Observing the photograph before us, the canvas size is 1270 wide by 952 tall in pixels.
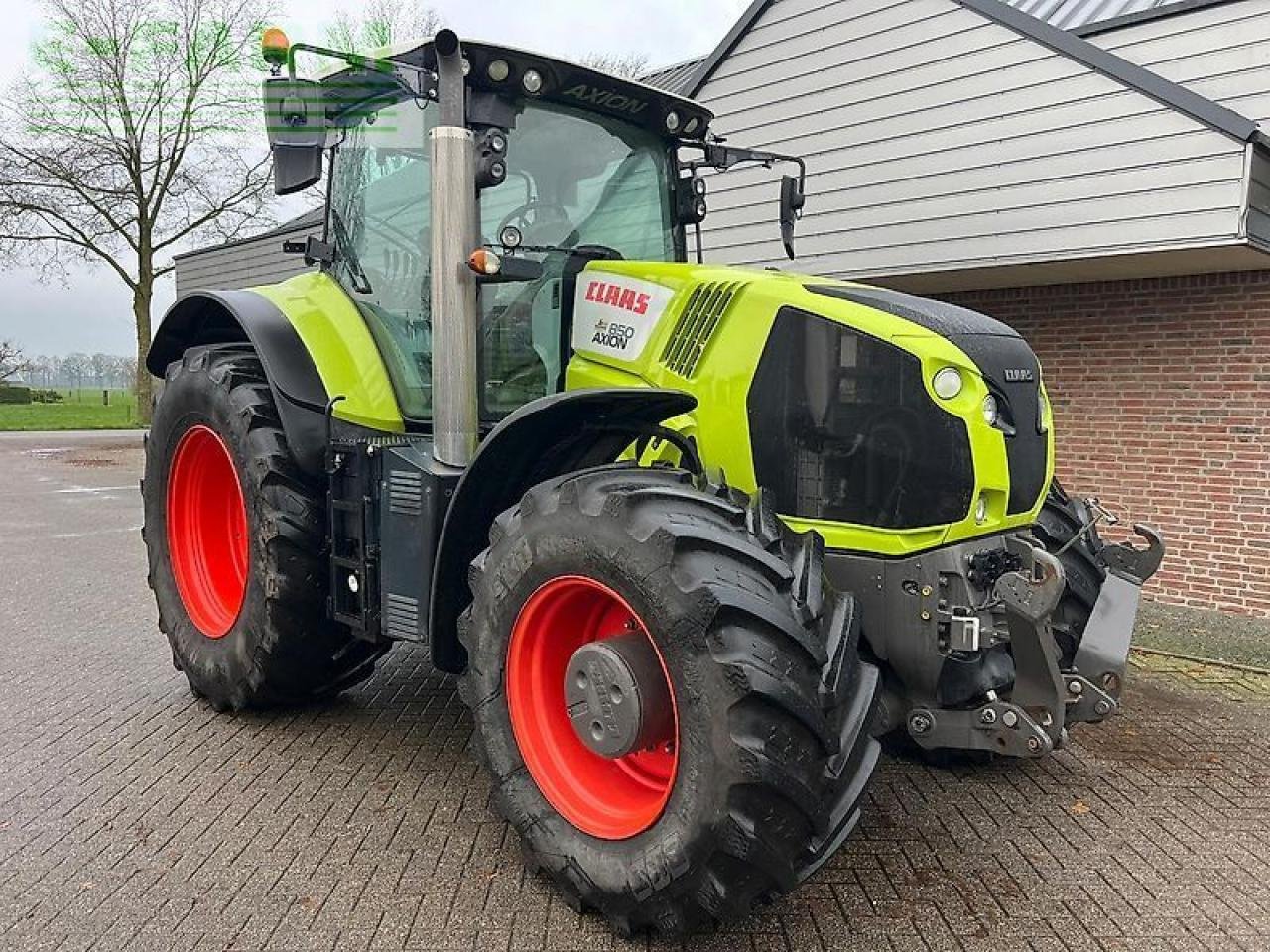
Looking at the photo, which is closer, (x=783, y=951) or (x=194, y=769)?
(x=783, y=951)

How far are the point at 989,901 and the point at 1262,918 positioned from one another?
2.50 feet

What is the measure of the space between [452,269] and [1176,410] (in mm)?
5454

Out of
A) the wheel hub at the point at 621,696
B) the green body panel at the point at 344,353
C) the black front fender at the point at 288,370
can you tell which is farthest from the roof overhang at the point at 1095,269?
the wheel hub at the point at 621,696

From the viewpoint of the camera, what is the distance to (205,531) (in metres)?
4.76

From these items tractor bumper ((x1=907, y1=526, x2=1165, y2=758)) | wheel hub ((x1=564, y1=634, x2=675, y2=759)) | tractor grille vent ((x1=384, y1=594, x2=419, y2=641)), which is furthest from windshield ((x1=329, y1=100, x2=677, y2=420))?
tractor bumper ((x1=907, y1=526, x2=1165, y2=758))

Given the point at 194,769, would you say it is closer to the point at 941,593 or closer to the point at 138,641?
the point at 138,641

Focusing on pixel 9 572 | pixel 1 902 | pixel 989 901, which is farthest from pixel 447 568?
pixel 9 572

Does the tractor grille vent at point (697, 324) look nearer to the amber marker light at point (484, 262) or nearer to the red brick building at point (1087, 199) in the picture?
the amber marker light at point (484, 262)

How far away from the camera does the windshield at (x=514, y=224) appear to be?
3521 millimetres

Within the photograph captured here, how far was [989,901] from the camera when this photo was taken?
9.55ft

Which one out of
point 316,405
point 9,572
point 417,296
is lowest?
point 9,572

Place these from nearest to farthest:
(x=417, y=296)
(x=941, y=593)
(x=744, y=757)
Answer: (x=744, y=757) → (x=941, y=593) → (x=417, y=296)

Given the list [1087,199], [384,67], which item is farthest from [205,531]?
[1087,199]

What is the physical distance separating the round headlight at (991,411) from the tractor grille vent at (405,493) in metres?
1.81
